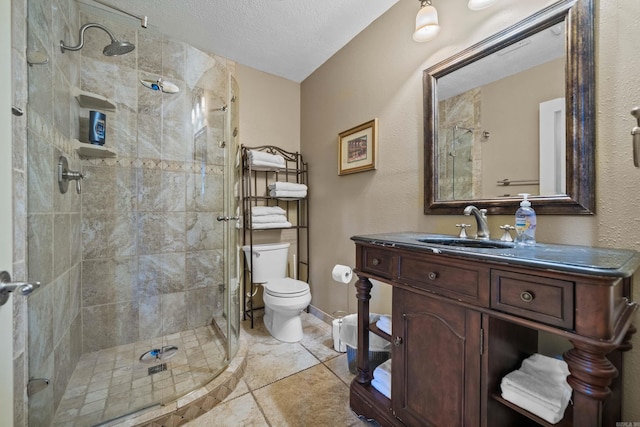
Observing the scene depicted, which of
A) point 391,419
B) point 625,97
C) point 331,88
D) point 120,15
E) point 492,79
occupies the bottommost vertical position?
point 391,419

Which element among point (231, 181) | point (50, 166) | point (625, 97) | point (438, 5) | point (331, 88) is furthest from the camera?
point (331, 88)

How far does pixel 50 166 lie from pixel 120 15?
1212mm

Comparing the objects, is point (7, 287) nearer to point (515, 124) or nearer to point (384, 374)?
point (384, 374)

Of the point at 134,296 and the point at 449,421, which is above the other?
the point at 134,296

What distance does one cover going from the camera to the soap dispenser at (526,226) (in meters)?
1.09

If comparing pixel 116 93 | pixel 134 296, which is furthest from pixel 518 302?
pixel 116 93

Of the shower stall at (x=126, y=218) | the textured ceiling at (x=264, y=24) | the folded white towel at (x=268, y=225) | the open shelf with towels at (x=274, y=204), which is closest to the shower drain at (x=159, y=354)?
the shower stall at (x=126, y=218)

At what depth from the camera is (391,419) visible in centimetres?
119

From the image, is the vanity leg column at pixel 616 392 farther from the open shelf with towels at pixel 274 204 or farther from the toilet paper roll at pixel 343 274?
the open shelf with towels at pixel 274 204

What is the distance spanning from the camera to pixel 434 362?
1.03 meters

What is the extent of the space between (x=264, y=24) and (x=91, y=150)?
152 centimetres

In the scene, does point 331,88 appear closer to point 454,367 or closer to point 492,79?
point 492,79

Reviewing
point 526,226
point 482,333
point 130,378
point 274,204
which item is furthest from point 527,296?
point 274,204

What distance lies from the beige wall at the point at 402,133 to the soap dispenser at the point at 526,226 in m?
0.11
